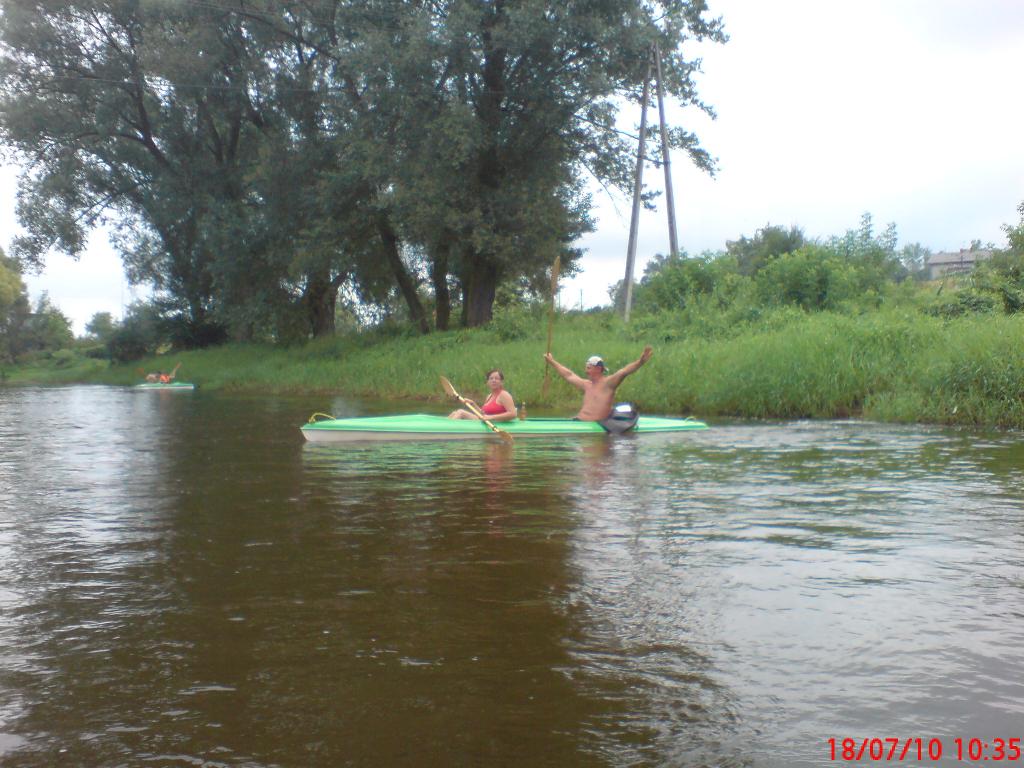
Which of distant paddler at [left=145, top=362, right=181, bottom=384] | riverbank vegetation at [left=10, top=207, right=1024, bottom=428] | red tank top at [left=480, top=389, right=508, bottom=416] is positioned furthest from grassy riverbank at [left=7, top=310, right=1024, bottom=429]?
distant paddler at [left=145, top=362, right=181, bottom=384]

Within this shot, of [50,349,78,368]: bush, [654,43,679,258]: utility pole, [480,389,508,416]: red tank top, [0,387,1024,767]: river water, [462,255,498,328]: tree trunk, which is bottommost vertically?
[0,387,1024,767]: river water

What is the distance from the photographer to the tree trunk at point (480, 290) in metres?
25.9

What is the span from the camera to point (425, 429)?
12.2 metres

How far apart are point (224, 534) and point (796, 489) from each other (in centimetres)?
472

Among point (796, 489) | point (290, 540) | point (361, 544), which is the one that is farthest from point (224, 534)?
point (796, 489)

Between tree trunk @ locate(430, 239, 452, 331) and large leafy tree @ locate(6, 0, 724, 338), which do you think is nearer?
large leafy tree @ locate(6, 0, 724, 338)

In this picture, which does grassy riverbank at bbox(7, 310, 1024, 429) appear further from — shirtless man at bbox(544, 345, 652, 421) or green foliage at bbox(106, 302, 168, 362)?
green foliage at bbox(106, 302, 168, 362)

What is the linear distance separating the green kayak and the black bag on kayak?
0.34 feet

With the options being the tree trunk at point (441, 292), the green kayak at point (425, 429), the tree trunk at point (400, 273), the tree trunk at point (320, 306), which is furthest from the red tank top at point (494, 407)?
the tree trunk at point (320, 306)

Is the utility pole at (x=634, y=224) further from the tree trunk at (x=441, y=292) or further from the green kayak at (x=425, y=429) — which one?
the green kayak at (x=425, y=429)

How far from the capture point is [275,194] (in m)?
28.2

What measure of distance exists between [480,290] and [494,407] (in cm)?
1376

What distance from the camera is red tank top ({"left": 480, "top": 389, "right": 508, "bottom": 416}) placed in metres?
12.7

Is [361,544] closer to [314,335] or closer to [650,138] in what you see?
[650,138]
